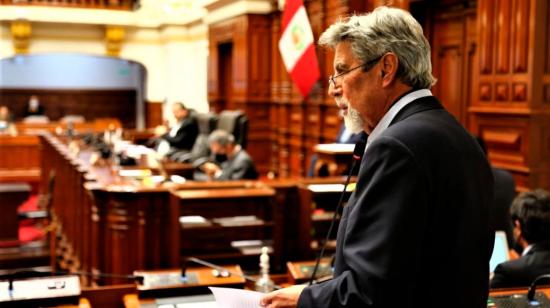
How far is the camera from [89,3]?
46.1ft

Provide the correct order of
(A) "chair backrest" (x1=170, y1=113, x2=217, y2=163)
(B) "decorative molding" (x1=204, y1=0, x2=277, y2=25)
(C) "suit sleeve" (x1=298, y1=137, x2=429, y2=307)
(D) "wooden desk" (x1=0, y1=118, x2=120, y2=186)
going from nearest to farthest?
(C) "suit sleeve" (x1=298, y1=137, x2=429, y2=307), (A) "chair backrest" (x1=170, y1=113, x2=217, y2=163), (B) "decorative molding" (x1=204, y1=0, x2=277, y2=25), (D) "wooden desk" (x1=0, y1=118, x2=120, y2=186)

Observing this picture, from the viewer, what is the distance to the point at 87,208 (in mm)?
4656

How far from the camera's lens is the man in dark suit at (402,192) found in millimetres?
1145

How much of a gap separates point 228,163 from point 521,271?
148 inches

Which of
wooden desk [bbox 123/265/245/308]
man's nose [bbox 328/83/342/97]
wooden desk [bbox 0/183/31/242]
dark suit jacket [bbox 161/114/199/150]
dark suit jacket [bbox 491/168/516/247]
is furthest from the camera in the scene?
dark suit jacket [bbox 161/114/199/150]

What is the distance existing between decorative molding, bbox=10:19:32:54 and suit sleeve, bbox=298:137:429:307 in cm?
1358

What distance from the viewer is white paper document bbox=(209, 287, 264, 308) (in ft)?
4.56

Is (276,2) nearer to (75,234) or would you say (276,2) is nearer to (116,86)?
(75,234)

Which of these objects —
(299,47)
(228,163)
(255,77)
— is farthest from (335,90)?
(255,77)

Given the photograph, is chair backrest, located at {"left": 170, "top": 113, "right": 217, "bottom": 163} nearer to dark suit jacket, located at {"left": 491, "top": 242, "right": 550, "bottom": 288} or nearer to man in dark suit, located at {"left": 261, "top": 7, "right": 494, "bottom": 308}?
dark suit jacket, located at {"left": 491, "top": 242, "right": 550, "bottom": 288}

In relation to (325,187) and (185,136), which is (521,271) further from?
(185,136)

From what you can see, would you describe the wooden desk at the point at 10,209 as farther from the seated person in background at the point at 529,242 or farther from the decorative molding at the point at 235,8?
the decorative molding at the point at 235,8

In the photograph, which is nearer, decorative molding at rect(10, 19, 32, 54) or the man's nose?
the man's nose

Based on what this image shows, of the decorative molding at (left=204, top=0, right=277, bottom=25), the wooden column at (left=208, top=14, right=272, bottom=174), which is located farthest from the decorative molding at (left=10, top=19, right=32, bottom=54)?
the wooden column at (left=208, top=14, right=272, bottom=174)
